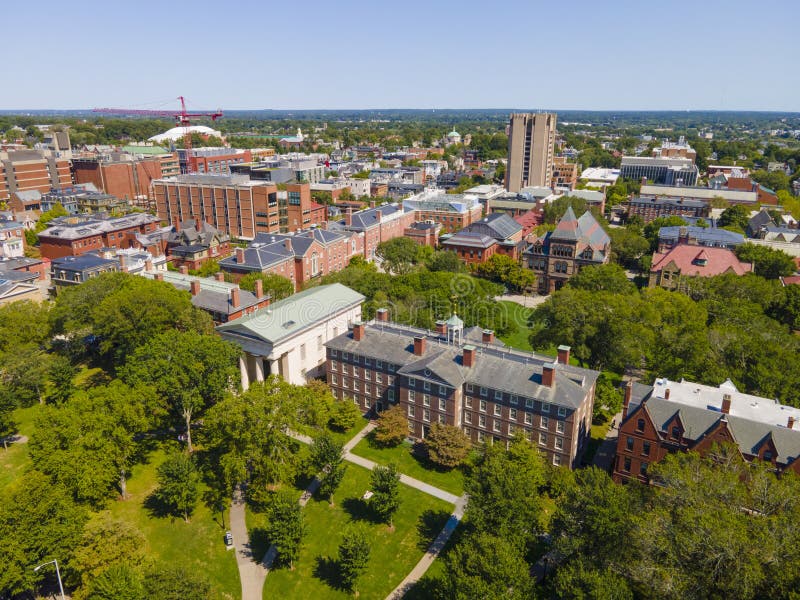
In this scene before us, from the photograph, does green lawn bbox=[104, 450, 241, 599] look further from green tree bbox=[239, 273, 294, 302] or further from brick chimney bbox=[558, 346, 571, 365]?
brick chimney bbox=[558, 346, 571, 365]

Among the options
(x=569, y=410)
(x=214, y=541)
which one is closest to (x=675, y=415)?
(x=569, y=410)

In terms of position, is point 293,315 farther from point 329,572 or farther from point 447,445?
point 329,572

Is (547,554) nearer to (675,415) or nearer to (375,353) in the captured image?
(675,415)

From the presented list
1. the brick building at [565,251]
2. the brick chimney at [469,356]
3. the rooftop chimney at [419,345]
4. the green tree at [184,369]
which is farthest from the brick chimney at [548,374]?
the brick building at [565,251]

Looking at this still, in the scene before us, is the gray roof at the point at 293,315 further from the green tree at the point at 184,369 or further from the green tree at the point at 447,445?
the green tree at the point at 447,445

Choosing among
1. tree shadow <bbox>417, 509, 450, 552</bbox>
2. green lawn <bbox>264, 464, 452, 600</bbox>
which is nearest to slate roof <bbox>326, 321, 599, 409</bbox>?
green lawn <bbox>264, 464, 452, 600</bbox>

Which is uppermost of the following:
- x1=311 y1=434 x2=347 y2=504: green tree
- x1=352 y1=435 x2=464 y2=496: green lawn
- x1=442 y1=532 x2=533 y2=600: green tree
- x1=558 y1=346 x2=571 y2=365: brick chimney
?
x1=558 y1=346 x2=571 y2=365: brick chimney
